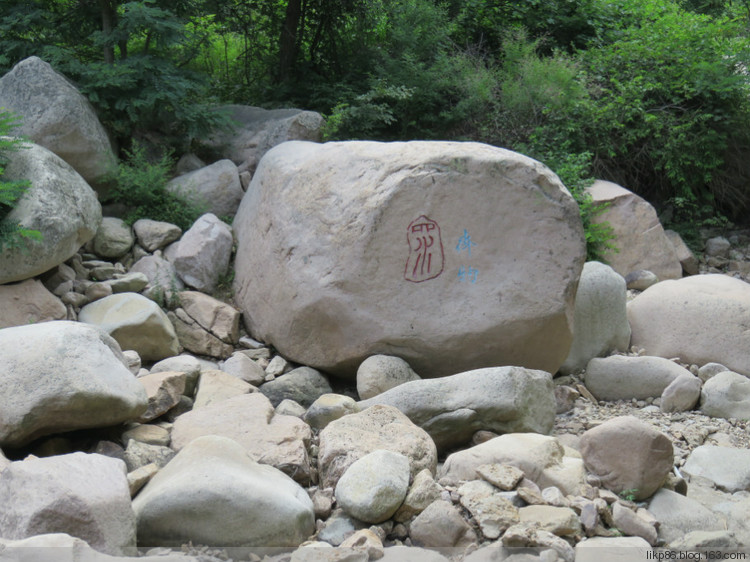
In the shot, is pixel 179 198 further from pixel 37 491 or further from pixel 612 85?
pixel 612 85

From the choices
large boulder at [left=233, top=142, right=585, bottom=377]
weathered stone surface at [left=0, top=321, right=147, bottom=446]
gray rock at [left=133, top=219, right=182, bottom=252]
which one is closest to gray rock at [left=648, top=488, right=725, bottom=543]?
large boulder at [left=233, top=142, right=585, bottom=377]

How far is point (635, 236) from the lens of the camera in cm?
809

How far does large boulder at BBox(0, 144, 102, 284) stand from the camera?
5.42 metres

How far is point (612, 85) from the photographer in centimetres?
905

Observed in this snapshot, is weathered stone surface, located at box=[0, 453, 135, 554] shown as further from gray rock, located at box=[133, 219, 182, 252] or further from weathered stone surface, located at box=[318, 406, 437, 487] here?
gray rock, located at box=[133, 219, 182, 252]

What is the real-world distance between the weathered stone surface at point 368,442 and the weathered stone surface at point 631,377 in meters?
2.23

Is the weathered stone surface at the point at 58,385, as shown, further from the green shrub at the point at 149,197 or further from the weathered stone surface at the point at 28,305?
the green shrub at the point at 149,197

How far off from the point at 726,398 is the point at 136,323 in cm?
422

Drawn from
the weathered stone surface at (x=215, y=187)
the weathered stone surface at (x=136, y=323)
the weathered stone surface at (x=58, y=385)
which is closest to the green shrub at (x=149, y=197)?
the weathered stone surface at (x=215, y=187)

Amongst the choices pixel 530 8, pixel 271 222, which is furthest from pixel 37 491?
pixel 530 8

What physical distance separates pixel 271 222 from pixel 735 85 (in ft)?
18.6

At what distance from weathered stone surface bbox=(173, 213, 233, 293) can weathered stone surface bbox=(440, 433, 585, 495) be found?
314 centimetres

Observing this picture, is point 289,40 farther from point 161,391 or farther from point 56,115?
point 161,391

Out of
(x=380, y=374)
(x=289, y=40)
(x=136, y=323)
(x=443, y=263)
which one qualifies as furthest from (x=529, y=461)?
(x=289, y=40)
